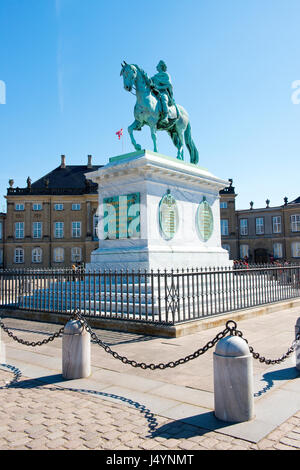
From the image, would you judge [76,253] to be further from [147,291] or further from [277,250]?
[147,291]

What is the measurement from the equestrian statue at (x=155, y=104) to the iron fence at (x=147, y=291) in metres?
5.08

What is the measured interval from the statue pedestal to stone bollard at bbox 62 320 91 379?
5.61m

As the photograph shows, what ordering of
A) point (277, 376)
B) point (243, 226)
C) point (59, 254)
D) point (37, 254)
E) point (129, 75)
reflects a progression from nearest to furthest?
point (277, 376), point (129, 75), point (37, 254), point (59, 254), point (243, 226)

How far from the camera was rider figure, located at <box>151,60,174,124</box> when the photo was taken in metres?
12.9

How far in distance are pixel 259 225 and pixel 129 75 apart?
156 ft

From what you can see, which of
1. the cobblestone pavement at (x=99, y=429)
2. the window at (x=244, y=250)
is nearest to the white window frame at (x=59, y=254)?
the window at (x=244, y=250)

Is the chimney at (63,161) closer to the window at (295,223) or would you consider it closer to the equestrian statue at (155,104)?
the window at (295,223)

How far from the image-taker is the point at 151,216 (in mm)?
11523

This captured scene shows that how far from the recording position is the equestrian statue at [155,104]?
1237cm

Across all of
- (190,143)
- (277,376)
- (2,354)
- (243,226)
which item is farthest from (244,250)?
(277,376)

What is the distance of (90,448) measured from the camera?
3.10 meters

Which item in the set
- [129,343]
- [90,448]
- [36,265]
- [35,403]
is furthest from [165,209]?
[36,265]

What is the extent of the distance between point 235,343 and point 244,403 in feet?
1.84
